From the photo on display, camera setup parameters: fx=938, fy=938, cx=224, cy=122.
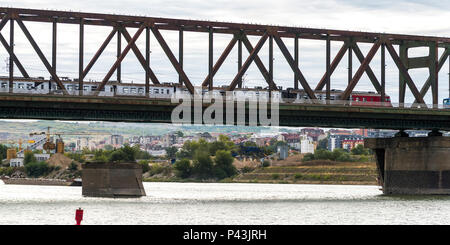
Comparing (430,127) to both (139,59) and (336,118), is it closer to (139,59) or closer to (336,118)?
(336,118)

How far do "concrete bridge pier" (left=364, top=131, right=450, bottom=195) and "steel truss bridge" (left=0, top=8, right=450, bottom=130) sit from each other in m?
2.96

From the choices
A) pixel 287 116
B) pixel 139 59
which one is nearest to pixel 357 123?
pixel 287 116

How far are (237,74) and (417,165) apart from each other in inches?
1175

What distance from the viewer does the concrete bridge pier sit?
128 meters

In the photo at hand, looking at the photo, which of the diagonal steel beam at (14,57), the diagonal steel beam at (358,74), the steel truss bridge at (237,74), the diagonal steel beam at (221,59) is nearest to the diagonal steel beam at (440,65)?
the steel truss bridge at (237,74)

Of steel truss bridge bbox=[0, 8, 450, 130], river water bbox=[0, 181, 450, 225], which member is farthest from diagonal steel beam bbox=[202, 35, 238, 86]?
river water bbox=[0, 181, 450, 225]

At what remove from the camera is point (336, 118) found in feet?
406

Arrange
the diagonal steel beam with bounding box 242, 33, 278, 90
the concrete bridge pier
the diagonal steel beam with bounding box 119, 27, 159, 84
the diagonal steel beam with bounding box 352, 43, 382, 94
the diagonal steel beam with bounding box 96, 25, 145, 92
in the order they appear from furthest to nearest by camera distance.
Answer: the diagonal steel beam with bounding box 352, 43, 382, 94 < the concrete bridge pier < the diagonal steel beam with bounding box 242, 33, 278, 90 < the diagonal steel beam with bounding box 119, 27, 159, 84 < the diagonal steel beam with bounding box 96, 25, 145, 92

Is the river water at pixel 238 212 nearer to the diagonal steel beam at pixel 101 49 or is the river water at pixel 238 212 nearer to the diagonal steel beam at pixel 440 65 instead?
the diagonal steel beam at pixel 101 49

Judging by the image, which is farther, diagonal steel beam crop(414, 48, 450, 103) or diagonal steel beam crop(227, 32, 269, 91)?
diagonal steel beam crop(414, 48, 450, 103)

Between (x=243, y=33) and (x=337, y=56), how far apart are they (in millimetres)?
14393

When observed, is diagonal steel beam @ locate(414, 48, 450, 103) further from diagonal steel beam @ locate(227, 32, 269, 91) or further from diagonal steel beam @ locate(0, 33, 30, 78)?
diagonal steel beam @ locate(0, 33, 30, 78)

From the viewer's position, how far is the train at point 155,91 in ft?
372

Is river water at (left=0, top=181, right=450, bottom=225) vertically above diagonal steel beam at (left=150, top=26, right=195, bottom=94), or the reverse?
diagonal steel beam at (left=150, top=26, right=195, bottom=94)
